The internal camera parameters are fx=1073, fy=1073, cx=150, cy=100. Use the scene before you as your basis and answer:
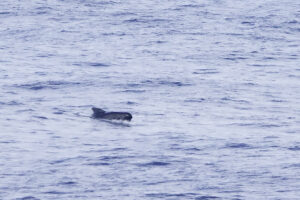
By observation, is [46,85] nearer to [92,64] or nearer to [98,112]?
[92,64]

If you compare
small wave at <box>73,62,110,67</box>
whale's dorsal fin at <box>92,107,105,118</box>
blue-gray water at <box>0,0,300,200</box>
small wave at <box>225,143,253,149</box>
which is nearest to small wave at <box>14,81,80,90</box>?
blue-gray water at <box>0,0,300,200</box>

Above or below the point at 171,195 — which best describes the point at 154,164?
below

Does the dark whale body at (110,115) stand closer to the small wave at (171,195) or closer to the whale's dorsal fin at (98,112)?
the whale's dorsal fin at (98,112)

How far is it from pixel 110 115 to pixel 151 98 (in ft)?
15.7

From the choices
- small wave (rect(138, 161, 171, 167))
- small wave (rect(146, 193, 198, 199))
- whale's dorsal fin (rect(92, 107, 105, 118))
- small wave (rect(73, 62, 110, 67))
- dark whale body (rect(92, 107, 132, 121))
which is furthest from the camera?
small wave (rect(73, 62, 110, 67))

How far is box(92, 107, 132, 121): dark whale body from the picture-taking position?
1674 inches

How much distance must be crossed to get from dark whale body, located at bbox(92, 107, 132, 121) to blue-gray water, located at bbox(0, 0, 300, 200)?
0.66m

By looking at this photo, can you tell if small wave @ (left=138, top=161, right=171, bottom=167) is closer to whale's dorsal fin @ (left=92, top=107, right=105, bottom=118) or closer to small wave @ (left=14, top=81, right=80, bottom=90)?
whale's dorsal fin @ (left=92, top=107, right=105, bottom=118)

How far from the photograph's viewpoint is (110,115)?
42969 millimetres

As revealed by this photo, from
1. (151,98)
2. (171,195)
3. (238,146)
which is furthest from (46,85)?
(171,195)

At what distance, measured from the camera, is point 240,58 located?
57781 mm

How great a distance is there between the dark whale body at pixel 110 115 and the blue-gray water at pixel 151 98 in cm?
66

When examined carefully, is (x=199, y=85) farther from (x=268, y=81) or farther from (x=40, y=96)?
(x=40, y=96)

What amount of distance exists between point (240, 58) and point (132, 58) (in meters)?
5.83
